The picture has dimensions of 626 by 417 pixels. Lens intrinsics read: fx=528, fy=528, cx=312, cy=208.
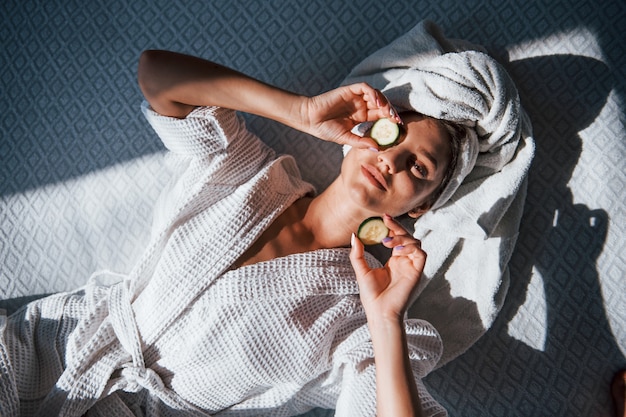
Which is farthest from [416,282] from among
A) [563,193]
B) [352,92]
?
[563,193]

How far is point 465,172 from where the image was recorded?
1.44 m

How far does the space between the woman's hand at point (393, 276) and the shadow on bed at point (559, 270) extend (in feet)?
1.78

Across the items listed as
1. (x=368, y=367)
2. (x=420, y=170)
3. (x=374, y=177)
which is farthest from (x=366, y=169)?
(x=368, y=367)

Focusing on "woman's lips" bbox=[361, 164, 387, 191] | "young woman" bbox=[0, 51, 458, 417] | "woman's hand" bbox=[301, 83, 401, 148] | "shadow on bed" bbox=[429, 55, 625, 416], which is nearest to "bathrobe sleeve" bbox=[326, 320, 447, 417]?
"young woman" bbox=[0, 51, 458, 417]

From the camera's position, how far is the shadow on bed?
1.64 metres

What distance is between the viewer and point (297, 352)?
1411mm

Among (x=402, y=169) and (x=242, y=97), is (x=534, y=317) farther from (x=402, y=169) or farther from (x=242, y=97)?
(x=242, y=97)

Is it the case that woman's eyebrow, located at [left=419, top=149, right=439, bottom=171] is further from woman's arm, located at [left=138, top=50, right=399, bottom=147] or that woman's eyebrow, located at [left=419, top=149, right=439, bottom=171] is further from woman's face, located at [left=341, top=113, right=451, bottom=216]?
woman's arm, located at [left=138, top=50, right=399, bottom=147]

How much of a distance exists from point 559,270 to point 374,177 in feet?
2.50

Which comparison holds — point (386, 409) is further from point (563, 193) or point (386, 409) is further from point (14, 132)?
point (14, 132)

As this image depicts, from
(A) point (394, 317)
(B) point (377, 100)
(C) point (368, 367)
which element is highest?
(B) point (377, 100)

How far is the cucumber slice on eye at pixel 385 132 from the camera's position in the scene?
1298 millimetres

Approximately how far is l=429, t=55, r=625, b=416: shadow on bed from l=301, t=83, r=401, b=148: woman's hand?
1.98 feet

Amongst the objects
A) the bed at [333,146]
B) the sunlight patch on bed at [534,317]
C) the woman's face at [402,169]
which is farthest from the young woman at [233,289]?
the sunlight patch on bed at [534,317]
